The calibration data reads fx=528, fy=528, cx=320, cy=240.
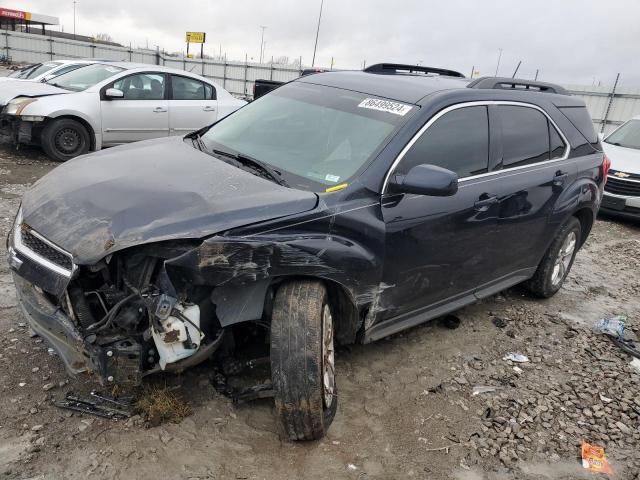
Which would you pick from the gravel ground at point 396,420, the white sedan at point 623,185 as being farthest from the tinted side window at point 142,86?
the white sedan at point 623,185

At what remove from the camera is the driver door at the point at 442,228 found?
311 centimetres

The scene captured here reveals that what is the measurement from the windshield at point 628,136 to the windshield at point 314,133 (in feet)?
25.6

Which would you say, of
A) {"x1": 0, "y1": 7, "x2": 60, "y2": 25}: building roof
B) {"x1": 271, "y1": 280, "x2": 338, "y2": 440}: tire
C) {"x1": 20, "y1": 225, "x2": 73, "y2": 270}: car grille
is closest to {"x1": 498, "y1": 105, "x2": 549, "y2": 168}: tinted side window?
{"x1": 271, "y1": 280, "x2": 338, "y2": 440}: tire

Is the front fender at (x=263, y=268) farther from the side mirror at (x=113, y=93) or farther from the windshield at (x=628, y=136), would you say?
the windshield at (x=628, y=136)

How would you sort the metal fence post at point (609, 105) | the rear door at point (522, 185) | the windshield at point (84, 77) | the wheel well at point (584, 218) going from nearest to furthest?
the rear door at point (522, 185), the wheel well at point (584, 218), the windshield at point (84, 77), the metal fence post at point (609, 105)

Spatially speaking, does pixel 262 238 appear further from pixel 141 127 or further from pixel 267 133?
pixel 141 127

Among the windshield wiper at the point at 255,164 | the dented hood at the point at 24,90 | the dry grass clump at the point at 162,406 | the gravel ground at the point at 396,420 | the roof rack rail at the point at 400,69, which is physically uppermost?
the roof rack rail at the point at 400,69

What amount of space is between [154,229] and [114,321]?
485mm

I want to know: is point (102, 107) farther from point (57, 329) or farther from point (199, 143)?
point (57, 329)

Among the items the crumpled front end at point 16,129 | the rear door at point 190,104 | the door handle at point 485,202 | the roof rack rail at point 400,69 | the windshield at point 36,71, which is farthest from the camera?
the windshield at point 36,71

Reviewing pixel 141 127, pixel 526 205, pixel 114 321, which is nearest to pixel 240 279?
pixel 114 321

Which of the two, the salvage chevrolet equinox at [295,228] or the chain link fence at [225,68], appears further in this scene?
the chain link fence at [225,68]

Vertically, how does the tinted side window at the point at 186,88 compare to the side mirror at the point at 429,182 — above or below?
below

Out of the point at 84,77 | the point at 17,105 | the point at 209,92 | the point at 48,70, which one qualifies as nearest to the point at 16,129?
the point at 17,105
